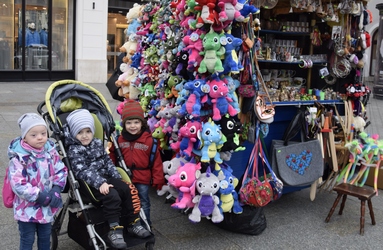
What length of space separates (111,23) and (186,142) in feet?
50.2

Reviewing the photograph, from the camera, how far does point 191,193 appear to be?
4.19m

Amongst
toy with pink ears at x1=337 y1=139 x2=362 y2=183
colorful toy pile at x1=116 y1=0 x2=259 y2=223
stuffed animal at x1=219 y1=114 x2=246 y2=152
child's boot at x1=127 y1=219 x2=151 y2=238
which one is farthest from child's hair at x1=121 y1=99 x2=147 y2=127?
toy with pink ears at x1=337 y1=139 x2=362 y2=183

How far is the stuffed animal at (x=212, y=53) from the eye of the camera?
4.09 metres

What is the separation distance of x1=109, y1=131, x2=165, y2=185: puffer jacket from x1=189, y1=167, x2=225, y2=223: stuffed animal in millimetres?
431

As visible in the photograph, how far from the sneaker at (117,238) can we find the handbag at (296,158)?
200 centimetres

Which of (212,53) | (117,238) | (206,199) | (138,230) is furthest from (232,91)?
(117,238)

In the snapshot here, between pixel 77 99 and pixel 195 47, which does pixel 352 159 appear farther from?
pixel 77 99

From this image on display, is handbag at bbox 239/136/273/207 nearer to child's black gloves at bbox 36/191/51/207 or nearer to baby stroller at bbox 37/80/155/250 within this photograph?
baby stroller at bbox 37/80/155/250

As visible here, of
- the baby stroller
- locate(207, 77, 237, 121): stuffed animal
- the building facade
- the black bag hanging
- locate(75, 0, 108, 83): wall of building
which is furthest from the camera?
locate(75, 0, 108, 83): wall of building

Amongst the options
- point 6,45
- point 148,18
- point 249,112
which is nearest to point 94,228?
point 249,112

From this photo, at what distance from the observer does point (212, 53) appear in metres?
4.11

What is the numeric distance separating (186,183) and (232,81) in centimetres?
108

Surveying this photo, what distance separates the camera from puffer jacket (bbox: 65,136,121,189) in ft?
12.4

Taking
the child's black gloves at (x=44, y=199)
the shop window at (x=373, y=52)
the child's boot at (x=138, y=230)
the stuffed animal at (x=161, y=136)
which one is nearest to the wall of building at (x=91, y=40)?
the stuffed animal at (x=161, y=136)
